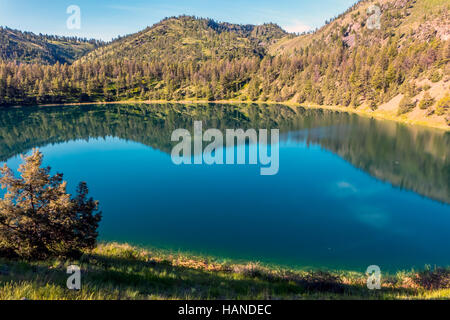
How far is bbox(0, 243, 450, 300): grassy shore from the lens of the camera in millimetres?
9133

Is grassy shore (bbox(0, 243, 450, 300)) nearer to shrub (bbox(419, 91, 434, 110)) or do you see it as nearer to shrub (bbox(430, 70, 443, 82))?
shrub (bbox(419, 91, 434, 110))

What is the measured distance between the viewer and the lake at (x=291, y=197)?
941 inches

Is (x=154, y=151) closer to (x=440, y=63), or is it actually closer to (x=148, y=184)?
(x=148, y=184)

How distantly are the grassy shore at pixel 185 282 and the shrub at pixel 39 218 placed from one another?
110 centimetres

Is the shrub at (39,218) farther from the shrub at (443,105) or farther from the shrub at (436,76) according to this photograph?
the shrub at (436,76)

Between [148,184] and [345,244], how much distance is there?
28982 millimetres

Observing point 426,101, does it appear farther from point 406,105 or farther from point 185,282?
point 185,282

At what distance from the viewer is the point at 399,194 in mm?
36312

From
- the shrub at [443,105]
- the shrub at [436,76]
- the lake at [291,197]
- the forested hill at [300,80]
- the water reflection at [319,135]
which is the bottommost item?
the lake at [291,197]

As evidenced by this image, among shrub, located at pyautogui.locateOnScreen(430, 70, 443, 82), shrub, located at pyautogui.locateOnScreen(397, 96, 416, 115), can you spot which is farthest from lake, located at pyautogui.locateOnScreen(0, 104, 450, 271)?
shrub, located at pyautogui.locateOnScreen(430, 70, 443, 82)

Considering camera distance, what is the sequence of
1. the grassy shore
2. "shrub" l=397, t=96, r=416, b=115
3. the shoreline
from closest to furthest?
the grassy shore, the shoreline, "shrub" l=397, t=96, r=416, b=115

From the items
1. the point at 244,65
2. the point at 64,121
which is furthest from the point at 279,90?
the point at 64,121

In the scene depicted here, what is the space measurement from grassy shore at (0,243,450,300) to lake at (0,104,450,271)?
422cm

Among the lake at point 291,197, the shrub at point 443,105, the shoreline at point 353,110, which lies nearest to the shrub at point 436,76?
the shrub at point 443,105
